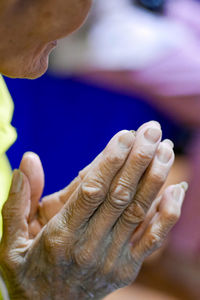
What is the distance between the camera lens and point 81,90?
1.93 meters

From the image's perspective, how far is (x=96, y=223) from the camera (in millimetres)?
715

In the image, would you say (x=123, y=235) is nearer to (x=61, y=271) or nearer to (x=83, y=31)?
(x=61, y=271)

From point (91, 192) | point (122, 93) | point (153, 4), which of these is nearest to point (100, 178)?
point (91, 192)

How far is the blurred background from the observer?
6.01ft

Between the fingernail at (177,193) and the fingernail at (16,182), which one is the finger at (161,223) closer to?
the fingernail at (177,193)

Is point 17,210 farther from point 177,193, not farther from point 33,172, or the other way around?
point 177,193

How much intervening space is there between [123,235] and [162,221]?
72 millimetres

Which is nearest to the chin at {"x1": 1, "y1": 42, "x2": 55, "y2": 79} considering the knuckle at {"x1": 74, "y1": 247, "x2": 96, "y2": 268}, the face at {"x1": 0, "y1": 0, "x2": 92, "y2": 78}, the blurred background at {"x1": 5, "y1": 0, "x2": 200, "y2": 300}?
the face at {"x1": 0, "y1": 0, "x2": 92, "y2": 78}

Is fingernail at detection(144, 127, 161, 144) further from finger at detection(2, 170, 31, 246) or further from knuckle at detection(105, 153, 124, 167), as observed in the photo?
finger at detection(2, 170, 31, 246)

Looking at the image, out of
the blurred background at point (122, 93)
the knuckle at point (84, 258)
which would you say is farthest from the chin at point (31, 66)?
the blurred background at point (122, 93)

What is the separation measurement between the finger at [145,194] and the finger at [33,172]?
0.15 metres

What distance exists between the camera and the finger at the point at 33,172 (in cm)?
78

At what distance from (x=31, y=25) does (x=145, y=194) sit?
29cm

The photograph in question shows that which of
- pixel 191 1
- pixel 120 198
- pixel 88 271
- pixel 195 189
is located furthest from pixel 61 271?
pixel 191 1
